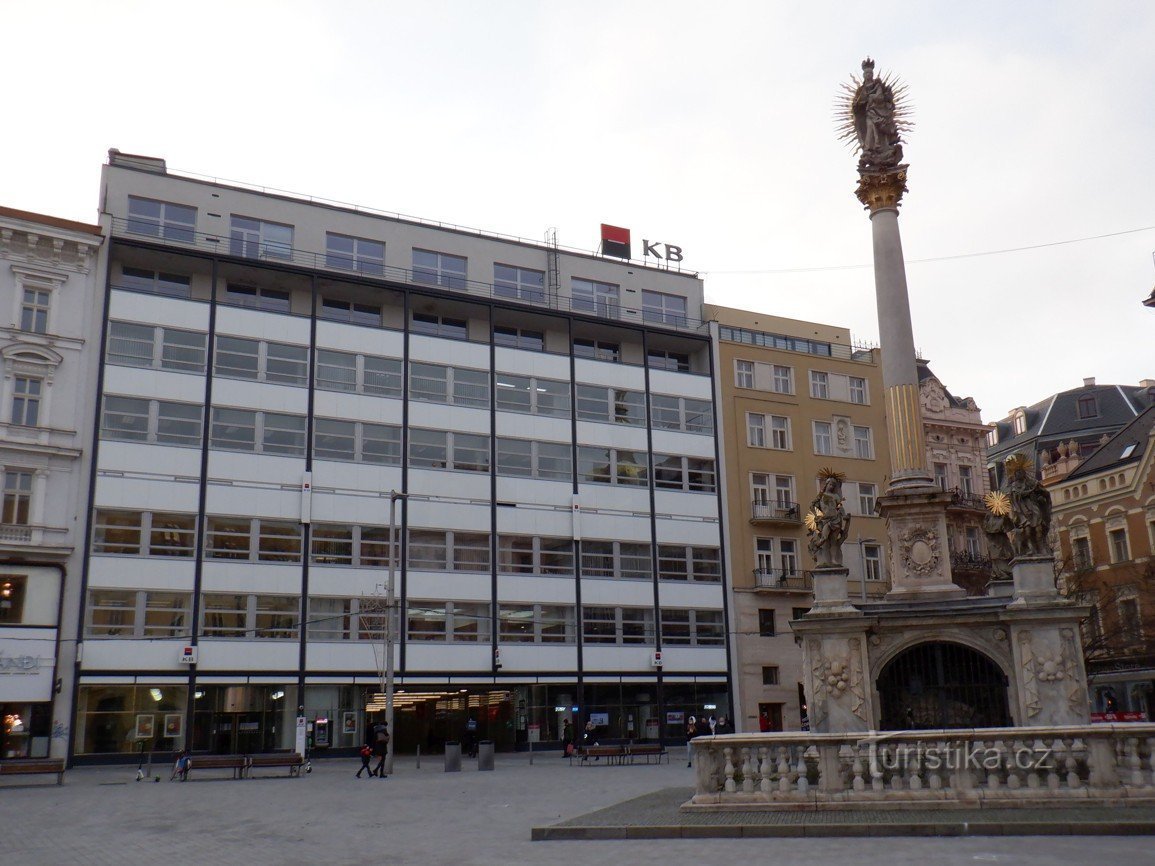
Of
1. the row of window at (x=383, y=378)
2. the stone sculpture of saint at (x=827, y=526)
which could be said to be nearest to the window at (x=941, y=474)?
the row of window at (x=383, y=378)

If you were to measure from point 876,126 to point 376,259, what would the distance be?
30095 millimetres

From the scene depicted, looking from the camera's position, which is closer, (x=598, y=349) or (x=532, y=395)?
(x=532, y=395)

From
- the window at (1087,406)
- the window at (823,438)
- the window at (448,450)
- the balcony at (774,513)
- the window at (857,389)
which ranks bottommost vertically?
the balcony at (774,513)

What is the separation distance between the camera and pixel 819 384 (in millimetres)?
62281

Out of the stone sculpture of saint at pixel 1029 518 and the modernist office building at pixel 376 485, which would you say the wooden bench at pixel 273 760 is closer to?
the modernist office building at pixel 376 485

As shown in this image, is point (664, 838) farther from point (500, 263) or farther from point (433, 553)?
point (500, 263)

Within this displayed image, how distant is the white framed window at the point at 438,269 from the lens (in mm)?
54250

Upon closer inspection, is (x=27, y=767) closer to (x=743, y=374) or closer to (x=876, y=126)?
(x=876, y=126)

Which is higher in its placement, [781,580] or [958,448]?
[958,448]

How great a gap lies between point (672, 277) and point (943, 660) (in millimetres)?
40553

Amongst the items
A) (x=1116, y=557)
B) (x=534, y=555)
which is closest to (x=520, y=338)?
(x=534, y=555)

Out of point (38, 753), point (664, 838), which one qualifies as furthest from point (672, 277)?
point (664, 838)

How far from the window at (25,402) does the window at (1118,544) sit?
57485 mm

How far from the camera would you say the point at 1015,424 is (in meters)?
86.4
